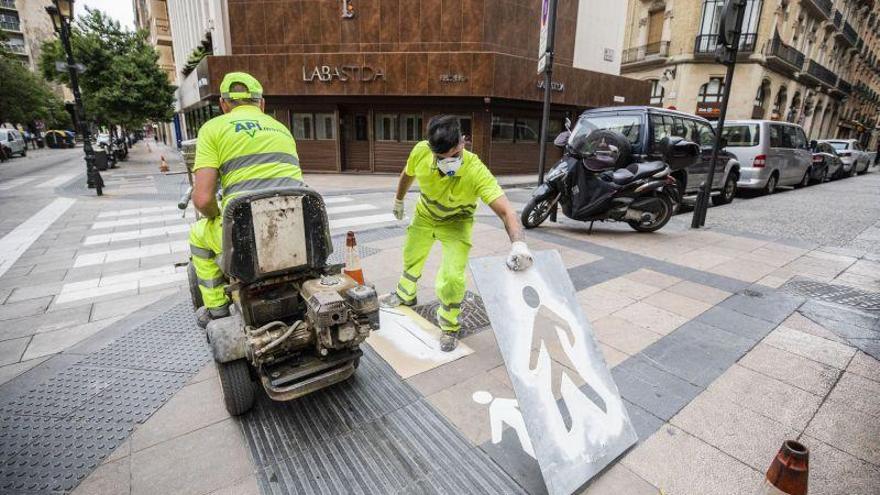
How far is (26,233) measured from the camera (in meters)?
7.43

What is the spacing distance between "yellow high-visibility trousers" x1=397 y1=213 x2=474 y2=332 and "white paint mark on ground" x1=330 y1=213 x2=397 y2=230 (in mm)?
4268

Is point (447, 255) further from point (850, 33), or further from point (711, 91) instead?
point (850, 33)

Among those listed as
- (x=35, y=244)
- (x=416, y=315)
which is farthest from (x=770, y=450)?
(x=35, y=244)

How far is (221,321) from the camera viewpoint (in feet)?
8.23

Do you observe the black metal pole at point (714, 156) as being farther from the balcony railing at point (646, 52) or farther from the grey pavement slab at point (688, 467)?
the balcony railing at point (646, 52)

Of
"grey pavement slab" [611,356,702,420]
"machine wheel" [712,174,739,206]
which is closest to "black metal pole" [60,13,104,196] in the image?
"grey pavement slab" [611,356,702,420]

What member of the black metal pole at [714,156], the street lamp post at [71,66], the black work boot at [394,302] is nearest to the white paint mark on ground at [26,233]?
the street lamp post at [71,66]

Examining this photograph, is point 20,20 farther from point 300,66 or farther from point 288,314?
point 288,314

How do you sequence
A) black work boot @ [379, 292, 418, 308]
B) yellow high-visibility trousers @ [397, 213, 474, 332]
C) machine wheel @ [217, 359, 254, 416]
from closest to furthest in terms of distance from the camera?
machine wheel @ [217, 359, 254, 416]
yellow high-visibility trousers @ [397, 213, 474, 332]
black work boot @ [379, 292, 418, 308]

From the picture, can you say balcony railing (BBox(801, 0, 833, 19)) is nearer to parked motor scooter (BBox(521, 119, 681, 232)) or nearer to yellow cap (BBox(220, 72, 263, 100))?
parked motor scooter (BBox(521, 119, 681, 232))

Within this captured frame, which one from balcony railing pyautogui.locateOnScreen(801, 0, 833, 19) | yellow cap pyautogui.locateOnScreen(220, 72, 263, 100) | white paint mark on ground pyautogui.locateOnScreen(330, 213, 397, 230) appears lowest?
white paint mark on ground pyautogui.locateOnScreen(330, 213, 397, 230)

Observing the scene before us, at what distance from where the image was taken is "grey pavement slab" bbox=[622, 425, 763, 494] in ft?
7.06

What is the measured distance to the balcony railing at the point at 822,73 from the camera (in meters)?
33.5

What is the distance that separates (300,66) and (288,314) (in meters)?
15.7
